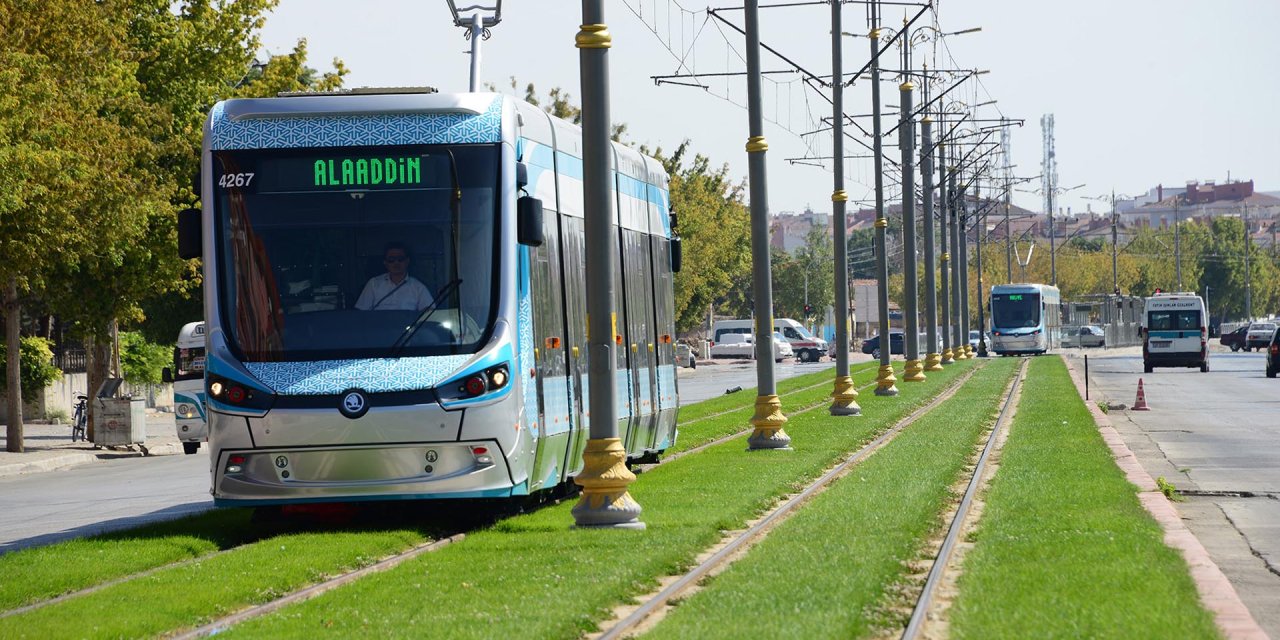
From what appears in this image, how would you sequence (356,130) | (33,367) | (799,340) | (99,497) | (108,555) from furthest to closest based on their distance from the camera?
(799,340) < (33,367) < (99,497) < (356,130) < (108,555)

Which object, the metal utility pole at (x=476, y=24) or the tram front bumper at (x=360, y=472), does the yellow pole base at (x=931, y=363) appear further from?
the tram front bumper at (x=360, y=472)

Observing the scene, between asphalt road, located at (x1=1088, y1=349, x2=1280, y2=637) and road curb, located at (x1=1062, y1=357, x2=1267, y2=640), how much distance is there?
0.19 meters

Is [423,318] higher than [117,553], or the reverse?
[423,318]

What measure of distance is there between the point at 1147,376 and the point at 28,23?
3895 cm

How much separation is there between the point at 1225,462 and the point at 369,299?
11.3 meters

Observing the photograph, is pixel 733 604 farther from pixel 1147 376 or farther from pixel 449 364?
pixel 1147 376

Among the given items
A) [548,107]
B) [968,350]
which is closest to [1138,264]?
[968,350]

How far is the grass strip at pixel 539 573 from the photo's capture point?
9602 mm

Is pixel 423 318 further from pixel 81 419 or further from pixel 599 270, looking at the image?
pixel 81 419

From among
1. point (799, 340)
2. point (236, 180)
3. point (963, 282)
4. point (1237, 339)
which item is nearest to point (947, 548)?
point (236, 180)

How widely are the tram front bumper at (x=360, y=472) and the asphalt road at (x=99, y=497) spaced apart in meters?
2.74

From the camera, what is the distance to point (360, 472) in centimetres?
1420

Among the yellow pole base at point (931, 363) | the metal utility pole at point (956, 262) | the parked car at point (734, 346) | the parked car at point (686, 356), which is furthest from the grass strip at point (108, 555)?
the parked car at point (734, 346)

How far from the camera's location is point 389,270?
1452 centimetres
